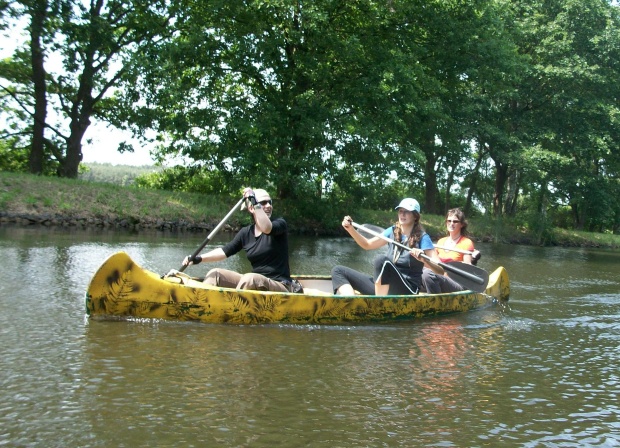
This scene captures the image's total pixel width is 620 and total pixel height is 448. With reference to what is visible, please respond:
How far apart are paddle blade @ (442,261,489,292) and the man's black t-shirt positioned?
2629 mm

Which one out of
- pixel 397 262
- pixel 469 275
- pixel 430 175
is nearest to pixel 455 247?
pixel 469 275

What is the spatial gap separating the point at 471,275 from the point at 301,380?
14.7ft

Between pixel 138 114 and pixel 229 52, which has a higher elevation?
pixel 229 52

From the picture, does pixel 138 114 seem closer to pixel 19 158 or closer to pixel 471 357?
pixel 19 158

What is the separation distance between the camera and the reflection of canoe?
7203 millimetres

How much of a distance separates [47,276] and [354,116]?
14.5 metres

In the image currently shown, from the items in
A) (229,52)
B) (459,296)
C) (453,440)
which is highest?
(229,52)

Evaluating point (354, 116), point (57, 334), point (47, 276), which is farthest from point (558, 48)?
point (57, 334)

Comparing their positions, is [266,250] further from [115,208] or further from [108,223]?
[115,208]

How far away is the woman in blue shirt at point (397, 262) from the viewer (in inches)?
330

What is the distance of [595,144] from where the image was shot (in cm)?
3012

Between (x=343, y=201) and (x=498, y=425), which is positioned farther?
(x=343, y=201)

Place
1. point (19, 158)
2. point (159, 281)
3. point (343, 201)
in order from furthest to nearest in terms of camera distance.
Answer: point (19, 158) < point (343, 201) < point (159, 281)

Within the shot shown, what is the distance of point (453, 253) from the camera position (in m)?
9.94
